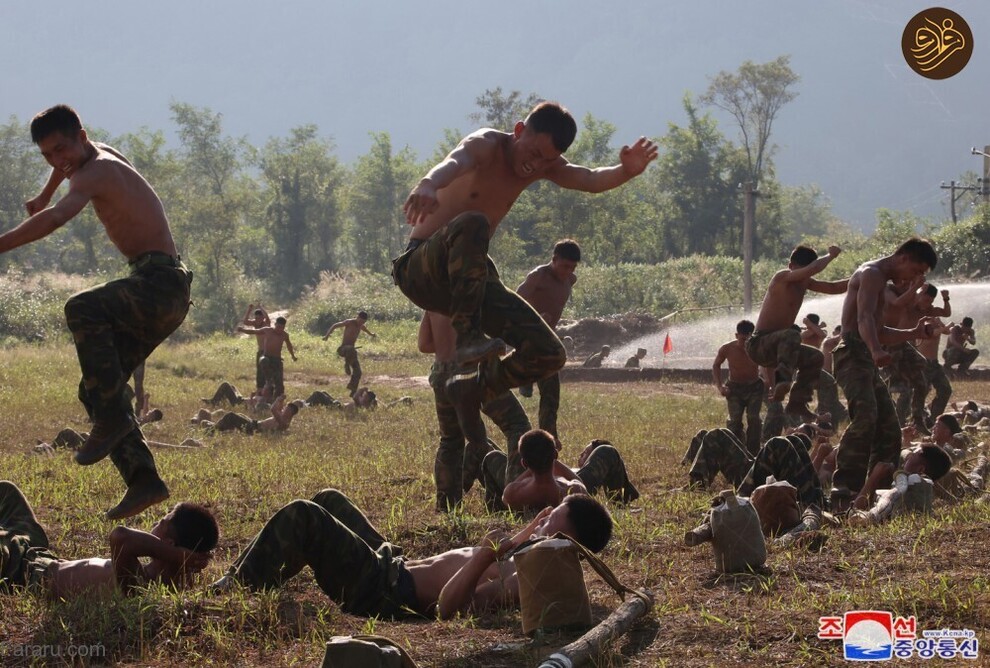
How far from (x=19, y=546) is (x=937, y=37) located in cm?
1004

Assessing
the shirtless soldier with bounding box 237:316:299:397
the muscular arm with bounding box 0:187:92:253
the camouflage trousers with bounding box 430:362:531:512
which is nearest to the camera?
the muscular arm with bounding box 0:187:92:253

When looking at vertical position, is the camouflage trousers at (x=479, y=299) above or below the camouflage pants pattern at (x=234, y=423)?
above

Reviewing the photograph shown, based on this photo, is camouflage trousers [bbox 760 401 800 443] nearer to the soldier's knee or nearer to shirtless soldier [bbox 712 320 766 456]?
shirtless soldier [bbox 712 320 766 456]

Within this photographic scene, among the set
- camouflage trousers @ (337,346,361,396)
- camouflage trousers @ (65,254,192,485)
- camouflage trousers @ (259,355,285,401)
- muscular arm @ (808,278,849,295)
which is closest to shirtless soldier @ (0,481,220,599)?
camouflage trousers @ (65,254,192,485)

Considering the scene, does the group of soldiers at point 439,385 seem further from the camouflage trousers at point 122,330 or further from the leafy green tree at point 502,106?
the leafy green tree at point 502,106

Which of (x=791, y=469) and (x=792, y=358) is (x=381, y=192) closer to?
(x=792, y=358)

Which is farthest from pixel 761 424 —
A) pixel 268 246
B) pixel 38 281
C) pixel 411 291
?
pixel 268 246

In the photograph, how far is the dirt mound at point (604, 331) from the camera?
119ft

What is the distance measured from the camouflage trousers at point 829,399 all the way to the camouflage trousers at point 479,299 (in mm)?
7297

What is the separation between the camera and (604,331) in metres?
37.2

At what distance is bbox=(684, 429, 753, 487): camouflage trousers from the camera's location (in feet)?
30.6

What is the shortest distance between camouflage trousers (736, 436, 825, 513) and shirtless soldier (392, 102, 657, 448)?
2.15 meters

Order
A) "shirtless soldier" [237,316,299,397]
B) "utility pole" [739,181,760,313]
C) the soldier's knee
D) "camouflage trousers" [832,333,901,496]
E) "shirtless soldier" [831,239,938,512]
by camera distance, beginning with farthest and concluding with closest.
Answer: "utility pole" [739,181,760,313] < "shirtless soldier" [237,316,299,397] < "camouflage trousers" [832,333,901,496] < "shirtless soldier" [831,239,938,512] < the soldier's knee

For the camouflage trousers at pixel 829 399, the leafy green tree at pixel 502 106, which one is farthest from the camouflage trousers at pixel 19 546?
the leafy green tree at pixel 502 106
